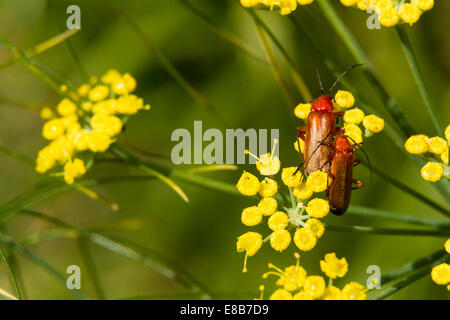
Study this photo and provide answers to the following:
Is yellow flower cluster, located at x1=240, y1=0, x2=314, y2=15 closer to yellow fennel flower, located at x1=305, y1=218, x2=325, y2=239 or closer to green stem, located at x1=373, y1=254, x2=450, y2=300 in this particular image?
yellow fennel flower, located at x1=305, y1=218, x2=325, y2=239

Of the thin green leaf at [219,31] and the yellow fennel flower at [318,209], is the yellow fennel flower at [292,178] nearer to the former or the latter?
the yellow fennel flower at [318,209]

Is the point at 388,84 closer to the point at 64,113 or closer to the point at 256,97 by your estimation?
the point at 256,97

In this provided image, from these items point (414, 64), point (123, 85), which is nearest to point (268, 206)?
point (414, 64)

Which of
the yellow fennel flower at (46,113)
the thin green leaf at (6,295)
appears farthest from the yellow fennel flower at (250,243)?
the yellow fennel flower at (46,113)

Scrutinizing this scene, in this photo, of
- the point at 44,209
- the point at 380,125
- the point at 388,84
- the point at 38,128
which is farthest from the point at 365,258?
the point at 38,128

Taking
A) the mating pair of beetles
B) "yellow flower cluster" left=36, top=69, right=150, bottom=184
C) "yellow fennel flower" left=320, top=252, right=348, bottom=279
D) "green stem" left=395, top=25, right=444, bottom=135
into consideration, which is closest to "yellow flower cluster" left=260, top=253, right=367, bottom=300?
"yellow fennel flower" left=320, top=252, right=348, bottom=279
